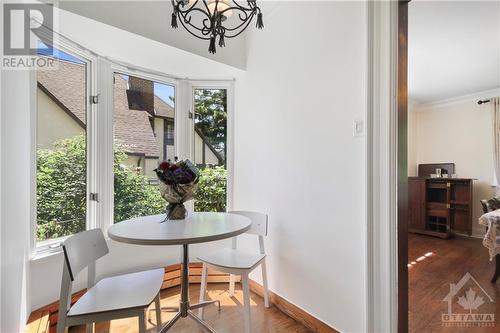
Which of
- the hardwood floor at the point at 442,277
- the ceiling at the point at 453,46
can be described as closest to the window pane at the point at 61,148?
the hardwood floor at the point at 442,277

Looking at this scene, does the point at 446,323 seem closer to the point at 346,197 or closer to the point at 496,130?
the point at 346,197

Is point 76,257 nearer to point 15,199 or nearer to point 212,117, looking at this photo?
point 15,199

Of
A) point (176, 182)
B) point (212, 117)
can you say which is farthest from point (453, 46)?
point (176, 182)

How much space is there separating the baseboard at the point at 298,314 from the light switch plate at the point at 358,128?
48.8 inches

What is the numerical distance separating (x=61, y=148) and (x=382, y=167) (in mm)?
2185

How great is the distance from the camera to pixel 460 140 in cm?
445

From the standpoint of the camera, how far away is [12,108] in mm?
1254

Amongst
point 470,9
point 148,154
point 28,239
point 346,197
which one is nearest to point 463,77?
point 470,9

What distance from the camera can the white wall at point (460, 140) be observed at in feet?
13.7

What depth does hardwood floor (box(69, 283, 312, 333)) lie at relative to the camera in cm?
176

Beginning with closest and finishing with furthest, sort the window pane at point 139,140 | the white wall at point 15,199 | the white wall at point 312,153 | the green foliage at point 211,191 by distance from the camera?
the white wall at point 15,199 → the white wall at point 312,153 → the window pane at point 139,140 → the green foliage at point 211,191

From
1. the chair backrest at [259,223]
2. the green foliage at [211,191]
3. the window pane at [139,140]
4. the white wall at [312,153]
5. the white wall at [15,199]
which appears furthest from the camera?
the green foliage at [211,191]

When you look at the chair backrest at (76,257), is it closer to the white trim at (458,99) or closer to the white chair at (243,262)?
the white chair at (243,262)

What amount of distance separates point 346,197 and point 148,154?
1.81 metres
